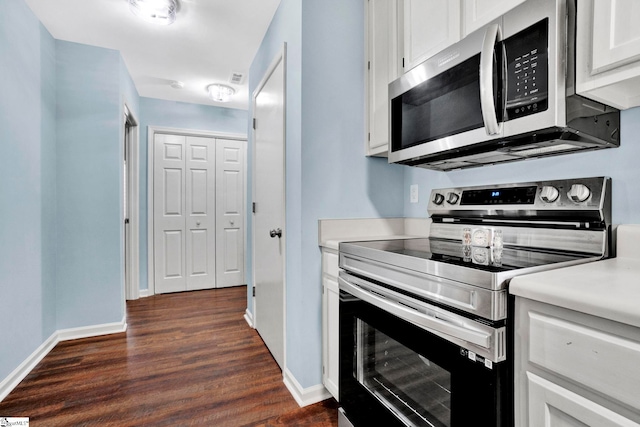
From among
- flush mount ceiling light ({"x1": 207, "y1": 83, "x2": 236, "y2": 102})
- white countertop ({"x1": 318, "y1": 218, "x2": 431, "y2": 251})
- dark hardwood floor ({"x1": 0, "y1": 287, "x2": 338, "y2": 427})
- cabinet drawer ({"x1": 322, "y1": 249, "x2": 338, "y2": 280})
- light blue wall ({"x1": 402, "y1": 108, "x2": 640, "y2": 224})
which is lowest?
dark hardwood floor ({"x1": 0, "y1": 287, "x2": 338, "y2": 427})

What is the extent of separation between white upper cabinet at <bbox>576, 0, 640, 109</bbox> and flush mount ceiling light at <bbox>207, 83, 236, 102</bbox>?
11.0ft

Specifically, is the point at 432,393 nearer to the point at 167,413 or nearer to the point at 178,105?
the point at 167,413

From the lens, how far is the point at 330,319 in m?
1.66

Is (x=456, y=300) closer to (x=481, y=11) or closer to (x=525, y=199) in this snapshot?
(x=525, y=199)

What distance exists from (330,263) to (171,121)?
134 inches

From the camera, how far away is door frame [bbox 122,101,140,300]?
3.68m

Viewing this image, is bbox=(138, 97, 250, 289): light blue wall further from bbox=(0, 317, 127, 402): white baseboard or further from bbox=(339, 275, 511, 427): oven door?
bbox=(339, 275, 511, 427): oven door

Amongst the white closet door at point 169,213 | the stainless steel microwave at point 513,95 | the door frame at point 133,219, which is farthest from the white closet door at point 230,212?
the stainless steel microwave at point 513,95

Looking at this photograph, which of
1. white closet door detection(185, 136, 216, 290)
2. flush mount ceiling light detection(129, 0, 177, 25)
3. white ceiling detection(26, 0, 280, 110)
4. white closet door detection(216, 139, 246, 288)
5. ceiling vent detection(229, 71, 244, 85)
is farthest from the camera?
white closet door detection(216, 139, 246, 288)

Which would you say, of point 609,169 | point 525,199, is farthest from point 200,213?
point 609,169

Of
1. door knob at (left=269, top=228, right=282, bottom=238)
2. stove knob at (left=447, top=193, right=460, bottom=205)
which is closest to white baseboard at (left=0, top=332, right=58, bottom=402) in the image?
door knob at (left=269, top=228, right=282, bottom=238)

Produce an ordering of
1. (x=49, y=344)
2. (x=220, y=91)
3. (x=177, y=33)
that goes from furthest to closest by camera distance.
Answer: (x=220, y=91), (x=177, y=33), (x=49, y=344)

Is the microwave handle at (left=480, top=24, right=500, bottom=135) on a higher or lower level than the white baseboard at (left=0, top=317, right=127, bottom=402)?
higher

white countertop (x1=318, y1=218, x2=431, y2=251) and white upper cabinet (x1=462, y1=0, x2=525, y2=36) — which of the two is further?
white countertop (x1=318, y1=218, x2=431, y2=251)
